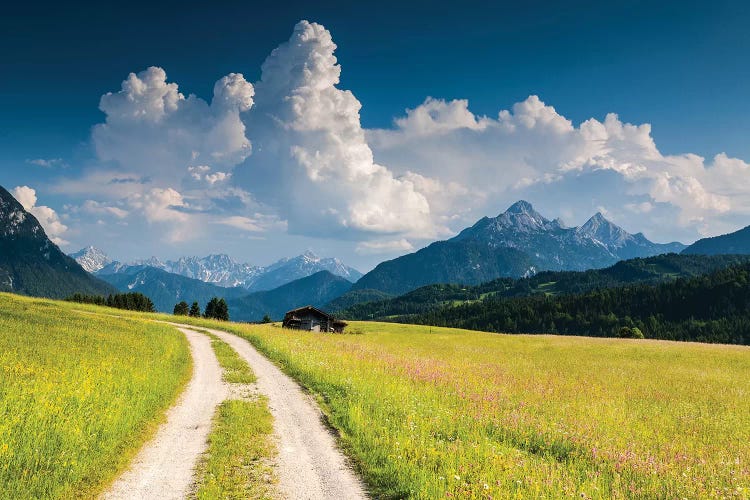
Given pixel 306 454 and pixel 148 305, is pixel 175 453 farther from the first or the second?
pixel 148 305

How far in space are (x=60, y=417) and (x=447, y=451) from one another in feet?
33.7

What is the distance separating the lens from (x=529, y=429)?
1320cm

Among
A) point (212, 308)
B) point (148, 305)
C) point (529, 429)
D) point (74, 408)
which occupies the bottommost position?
point (529, 429)

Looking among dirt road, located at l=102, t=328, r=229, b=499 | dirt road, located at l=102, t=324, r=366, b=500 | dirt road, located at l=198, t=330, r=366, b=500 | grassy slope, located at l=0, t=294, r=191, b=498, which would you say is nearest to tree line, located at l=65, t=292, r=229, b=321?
grassy slope, located at l=0, t=294, r=191, b=498

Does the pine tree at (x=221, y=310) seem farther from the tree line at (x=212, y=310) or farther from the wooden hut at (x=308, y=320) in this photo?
the wooden hut at (x=308, y=320)

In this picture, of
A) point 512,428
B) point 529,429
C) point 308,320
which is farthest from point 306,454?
point 308,320

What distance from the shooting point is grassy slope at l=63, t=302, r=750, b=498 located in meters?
9.09

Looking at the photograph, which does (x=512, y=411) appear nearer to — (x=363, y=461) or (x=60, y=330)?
(x=363, y=461)

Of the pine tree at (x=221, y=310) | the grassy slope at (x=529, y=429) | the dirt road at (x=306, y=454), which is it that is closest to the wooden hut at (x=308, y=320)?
the pine tree at (x=221, y=310)

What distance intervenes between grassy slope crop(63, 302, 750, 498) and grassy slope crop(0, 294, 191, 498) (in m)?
5.95

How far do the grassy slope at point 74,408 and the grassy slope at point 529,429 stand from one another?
5950 millimetres

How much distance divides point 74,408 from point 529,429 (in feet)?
46.0

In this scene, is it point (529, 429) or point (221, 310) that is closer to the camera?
point (529, 429)

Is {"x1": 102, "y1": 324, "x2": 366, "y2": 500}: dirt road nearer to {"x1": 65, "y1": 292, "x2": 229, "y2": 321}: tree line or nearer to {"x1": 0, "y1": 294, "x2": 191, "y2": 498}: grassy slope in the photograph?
{"x1": 0, "y1": 294, "x2": 191, "y2": 498}: grassy slope
